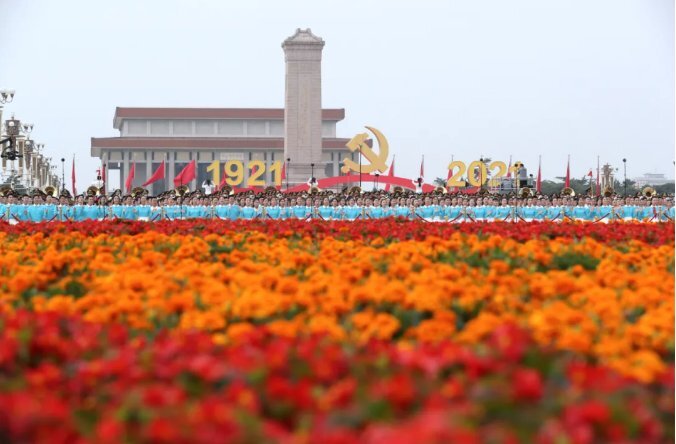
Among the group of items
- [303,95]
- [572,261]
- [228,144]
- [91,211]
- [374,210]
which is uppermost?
[303,95]

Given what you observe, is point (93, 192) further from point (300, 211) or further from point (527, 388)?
point (527, 388)

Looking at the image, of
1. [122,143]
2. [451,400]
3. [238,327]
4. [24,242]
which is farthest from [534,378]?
[122,143]

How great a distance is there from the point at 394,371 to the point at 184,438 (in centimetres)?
127

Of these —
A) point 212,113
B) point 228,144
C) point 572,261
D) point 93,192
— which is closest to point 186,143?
point 228,144

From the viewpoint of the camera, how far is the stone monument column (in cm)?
7350

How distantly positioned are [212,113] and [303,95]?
29.1 meters

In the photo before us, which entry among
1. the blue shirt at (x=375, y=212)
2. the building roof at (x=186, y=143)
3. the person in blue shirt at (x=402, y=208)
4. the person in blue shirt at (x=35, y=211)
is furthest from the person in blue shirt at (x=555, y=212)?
the building roof at (x=186, y=143)

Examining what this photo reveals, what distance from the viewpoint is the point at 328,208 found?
106ft

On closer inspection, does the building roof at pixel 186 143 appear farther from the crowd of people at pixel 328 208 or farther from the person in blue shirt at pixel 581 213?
the person in blue shirt at pixel 581 213

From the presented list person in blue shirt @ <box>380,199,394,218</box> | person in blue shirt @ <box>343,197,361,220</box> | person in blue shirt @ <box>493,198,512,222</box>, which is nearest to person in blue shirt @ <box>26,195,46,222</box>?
person in blue shirt @ <box>343,197,361,220</box>

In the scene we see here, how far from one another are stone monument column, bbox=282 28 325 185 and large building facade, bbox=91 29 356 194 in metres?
0.07

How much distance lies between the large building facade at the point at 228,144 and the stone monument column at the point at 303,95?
0.22 feet

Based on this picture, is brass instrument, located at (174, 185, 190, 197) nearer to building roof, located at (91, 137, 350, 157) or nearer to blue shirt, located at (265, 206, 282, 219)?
blue shirt, located at (265, 206, 282, 219)

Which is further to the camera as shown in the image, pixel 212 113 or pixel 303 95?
pixel 212 113
